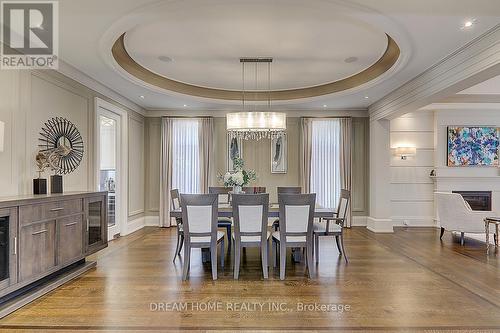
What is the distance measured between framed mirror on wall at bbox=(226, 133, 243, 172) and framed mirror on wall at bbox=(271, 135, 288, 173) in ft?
2.52

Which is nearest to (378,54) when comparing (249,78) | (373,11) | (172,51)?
(373,11)

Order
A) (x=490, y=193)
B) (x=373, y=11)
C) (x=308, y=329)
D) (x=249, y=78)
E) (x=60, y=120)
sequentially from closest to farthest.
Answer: (x=308, y=329) → (x=373, y=11) → (x=60, y=120) → (x=249, y=78) → (x=490, y=193)

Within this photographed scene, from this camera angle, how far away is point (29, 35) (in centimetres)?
338

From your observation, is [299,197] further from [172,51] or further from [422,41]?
[172,51]

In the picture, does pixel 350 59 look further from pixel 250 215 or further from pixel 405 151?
pixel 405 151

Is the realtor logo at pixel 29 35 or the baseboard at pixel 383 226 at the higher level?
the realtor logo at pixel 29 35

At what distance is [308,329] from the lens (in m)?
2.52

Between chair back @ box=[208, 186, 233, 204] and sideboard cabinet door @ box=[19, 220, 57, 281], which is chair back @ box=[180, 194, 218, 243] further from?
chair back @ box=[208, 186, 233, 204]

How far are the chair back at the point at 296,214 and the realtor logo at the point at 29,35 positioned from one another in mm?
2988

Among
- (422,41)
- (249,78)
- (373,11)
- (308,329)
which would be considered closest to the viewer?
(308,329)

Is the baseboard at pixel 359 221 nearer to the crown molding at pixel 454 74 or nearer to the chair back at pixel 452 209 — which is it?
the chair back at pixel 452 209

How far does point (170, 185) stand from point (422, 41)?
5678mm

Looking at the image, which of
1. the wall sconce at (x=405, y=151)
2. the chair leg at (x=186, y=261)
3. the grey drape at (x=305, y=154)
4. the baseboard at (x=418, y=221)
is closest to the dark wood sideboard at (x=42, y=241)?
the chair leg at (x=186, y=261)

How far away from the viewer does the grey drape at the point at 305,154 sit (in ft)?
23.8
